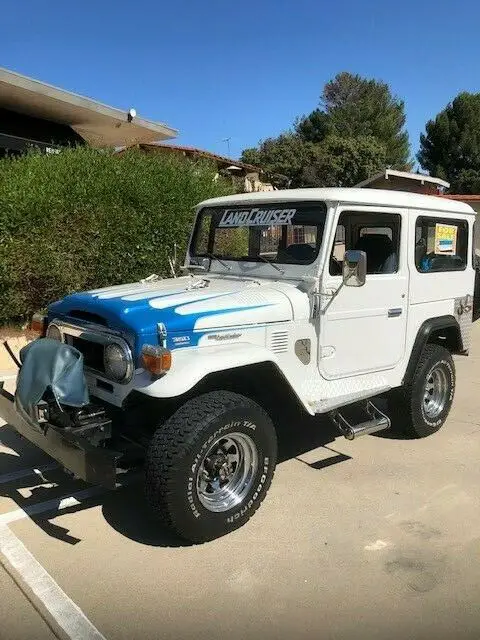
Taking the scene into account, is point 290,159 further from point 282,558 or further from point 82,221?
point 282,558

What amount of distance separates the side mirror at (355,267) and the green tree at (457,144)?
1472 inches

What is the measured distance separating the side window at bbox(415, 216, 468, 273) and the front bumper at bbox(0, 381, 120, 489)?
2805 millimetres

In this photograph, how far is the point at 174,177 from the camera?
884cm

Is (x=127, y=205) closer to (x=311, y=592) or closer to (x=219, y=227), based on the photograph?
(x=219, y=227)

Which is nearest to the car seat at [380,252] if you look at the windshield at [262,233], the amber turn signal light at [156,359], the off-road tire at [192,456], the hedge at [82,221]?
the windshield at [262,233]

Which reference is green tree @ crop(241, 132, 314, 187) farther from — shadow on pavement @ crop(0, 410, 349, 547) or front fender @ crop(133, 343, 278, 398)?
front fender @ crop(133, 343, 278, 398)

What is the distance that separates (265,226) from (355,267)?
855mm

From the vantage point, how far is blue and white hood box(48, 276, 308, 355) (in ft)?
10.3

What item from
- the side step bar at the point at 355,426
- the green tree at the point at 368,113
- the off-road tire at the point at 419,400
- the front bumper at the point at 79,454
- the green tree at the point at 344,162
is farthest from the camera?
the green tree at the point at 368,113

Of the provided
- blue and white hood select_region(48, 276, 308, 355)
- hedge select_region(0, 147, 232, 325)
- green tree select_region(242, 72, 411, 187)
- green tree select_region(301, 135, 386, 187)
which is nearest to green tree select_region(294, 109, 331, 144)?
green tree select_region(242, 72, 411, 187)

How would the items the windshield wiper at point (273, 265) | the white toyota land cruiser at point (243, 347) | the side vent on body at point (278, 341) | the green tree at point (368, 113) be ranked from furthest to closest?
1. the green tree at point (368, 113)
2. the windshield wiper at point (273, 265)
3. the side vent on body at point (278, 341)
4. the white toyota land cruiser at point (243, 347)

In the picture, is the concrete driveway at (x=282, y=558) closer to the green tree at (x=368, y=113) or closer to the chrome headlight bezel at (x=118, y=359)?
the chrome headlight bezel at (x=118, y=359)

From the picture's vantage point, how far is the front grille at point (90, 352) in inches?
136

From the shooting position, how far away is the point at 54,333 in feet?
12.2
